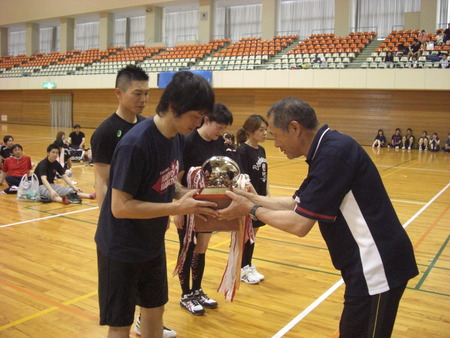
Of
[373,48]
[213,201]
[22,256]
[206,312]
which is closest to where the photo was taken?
[213,201]

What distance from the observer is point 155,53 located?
29.0 metres

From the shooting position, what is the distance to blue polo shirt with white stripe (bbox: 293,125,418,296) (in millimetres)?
2166

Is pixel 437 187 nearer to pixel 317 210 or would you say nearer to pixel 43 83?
pixel 317 210

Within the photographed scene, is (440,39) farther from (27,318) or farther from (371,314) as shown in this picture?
(371,314)

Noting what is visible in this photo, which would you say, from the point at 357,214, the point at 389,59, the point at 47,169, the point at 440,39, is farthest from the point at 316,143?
the point at 440,39

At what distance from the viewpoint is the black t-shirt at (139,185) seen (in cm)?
231

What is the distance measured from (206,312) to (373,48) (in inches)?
829

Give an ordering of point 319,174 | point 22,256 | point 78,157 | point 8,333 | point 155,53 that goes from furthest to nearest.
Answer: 1. point 155,53
2. point 78,157
3. point 22,256
4. point 8,333
5. point 319,174

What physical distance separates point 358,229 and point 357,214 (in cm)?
7

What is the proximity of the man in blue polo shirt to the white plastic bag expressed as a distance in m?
8.05

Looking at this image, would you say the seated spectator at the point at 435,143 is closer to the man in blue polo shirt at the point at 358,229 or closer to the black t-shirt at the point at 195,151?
the black t-shirt at the point at 195,151

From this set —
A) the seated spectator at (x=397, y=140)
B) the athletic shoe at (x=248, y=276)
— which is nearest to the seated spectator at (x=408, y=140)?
the seated spectator at (x=397, y=140)

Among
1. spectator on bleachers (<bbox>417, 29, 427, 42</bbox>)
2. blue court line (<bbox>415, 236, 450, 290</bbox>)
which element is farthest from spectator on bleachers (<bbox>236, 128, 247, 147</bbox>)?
spectator on bleachers (<bbox>417, 29, 427, 42</bbox>)

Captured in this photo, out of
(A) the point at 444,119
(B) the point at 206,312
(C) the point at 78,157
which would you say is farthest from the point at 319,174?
(A) the point at 444,119
